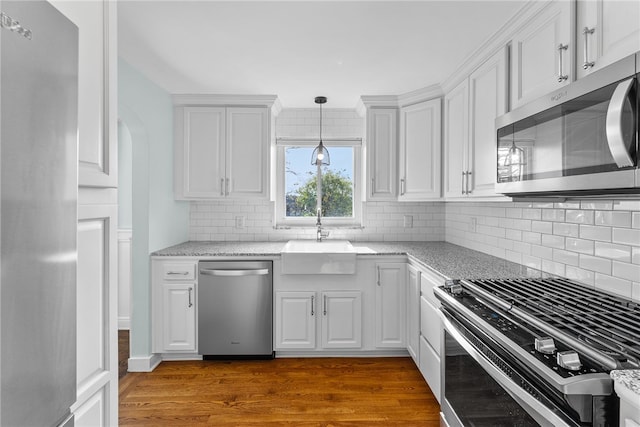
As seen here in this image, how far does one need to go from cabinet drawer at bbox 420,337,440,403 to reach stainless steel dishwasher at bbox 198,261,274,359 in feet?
4.08

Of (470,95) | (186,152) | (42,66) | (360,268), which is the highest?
(470,95)

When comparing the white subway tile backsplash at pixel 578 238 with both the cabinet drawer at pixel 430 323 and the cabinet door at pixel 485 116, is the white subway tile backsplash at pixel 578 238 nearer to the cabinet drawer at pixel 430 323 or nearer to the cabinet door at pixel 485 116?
the cabinet door at pixel 485 116

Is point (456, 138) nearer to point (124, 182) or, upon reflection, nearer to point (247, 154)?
point (247, 154)

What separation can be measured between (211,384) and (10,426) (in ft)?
7.43

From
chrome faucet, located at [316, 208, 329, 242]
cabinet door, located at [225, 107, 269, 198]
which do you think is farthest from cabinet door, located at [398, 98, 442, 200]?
cabinet door, located at [225, 107, 269, 198]

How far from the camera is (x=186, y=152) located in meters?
3.42

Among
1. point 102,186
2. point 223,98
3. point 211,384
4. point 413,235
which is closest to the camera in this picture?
point 102,186

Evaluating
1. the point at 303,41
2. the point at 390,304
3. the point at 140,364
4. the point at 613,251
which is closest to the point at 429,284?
the point at 390,304

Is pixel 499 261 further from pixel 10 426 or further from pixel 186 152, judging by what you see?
pixel 186 152

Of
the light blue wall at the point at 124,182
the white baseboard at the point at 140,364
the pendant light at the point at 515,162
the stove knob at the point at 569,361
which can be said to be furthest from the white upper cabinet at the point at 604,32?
the light blue wall at the point at 124,182

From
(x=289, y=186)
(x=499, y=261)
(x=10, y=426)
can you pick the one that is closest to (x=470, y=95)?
(x=499, y=261)

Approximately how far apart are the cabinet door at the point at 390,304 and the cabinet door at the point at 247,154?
4.37 feet

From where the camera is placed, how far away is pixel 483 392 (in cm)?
139

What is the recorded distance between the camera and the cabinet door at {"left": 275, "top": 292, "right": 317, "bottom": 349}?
3051 mm
